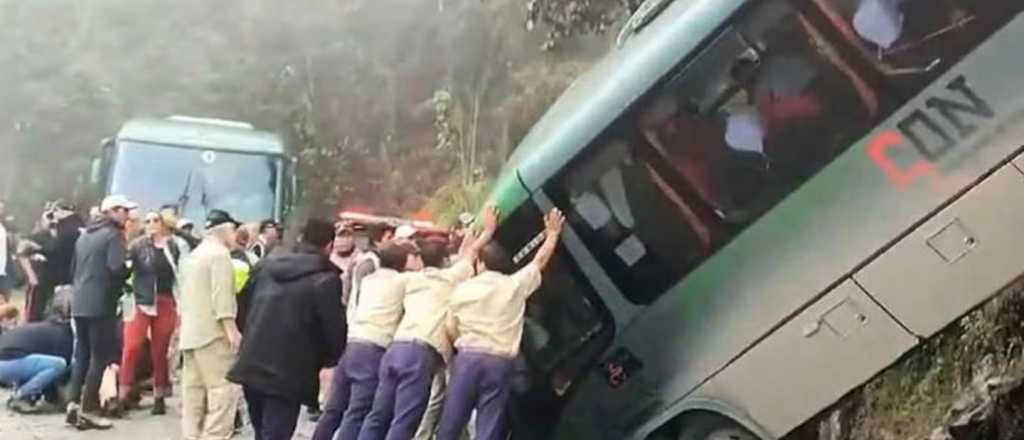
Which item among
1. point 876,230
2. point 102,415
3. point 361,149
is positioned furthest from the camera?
point 361,149

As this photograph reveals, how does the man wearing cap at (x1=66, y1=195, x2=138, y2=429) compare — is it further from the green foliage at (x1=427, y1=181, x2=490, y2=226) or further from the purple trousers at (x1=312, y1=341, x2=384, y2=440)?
the green foliage at (x1=427, y1=181, x2=490, y2=226)

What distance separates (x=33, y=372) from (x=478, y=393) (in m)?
4.73

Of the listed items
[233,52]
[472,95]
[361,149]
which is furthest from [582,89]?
[233,52]

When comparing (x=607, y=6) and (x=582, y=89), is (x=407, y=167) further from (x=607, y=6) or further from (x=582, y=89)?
(x=582, y=89)

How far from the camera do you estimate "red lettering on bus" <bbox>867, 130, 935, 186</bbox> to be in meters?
8.20

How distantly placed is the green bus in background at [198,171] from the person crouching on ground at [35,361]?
24.7 ft

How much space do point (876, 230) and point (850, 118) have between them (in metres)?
0.58

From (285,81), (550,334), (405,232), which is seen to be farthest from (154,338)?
(285,81)

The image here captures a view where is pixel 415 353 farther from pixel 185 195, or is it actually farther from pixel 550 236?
pixel 185 195

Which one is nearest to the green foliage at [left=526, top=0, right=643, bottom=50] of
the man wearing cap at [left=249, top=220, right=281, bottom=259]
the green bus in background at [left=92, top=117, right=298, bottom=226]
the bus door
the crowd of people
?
the man wearing cap at [left=249, top=220, right=281, bottom=259]

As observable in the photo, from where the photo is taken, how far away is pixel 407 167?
35.2m

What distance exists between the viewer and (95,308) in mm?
11234

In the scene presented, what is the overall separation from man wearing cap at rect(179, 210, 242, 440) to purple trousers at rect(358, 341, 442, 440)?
0.95 metres

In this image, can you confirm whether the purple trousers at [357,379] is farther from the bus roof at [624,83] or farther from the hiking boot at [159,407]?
the hiking boot at [159,407]
